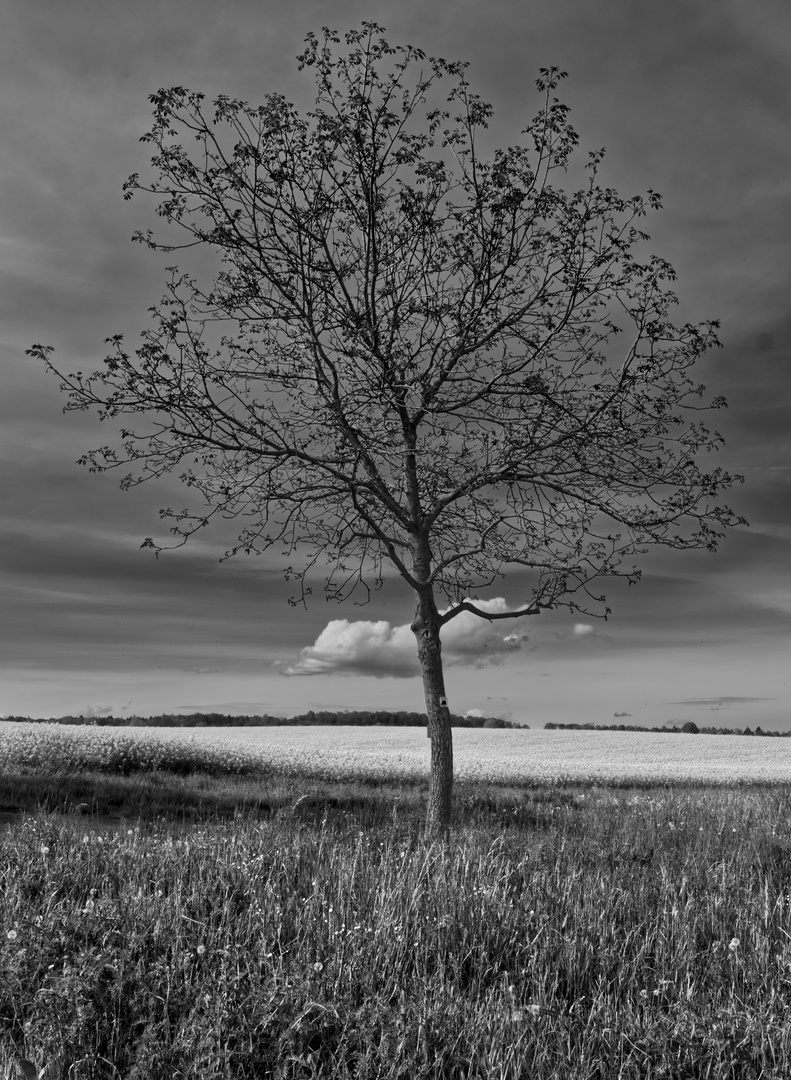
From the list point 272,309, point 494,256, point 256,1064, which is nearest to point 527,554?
point 494,256

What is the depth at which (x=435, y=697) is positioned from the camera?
1084 centimetres

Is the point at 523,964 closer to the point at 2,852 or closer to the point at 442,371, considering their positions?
the point at 2,852

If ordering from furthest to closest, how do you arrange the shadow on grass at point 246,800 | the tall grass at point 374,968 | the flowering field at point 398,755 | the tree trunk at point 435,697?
the flowering field at point 398,755, the shadow on grass at point 246,800, the tree trunk at point 435,697, the tall grass at point 374,968

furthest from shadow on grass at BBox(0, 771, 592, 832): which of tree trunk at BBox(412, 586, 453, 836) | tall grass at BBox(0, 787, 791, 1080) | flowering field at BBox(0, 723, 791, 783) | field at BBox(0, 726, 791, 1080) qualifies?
tall grass at BBox(0, 787, 791, 1080)

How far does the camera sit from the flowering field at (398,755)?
21.9 metres

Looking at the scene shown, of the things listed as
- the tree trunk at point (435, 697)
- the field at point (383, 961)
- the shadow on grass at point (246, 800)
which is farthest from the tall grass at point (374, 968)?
the shadow on grass at point (246, 800)

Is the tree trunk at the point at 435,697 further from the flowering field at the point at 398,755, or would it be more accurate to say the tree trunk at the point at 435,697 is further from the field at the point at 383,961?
the flowering field at the point at 398,755

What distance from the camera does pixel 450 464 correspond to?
37.4 feet

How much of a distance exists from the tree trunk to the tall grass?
211 centimetres

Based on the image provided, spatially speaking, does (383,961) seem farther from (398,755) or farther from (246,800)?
(398,755)

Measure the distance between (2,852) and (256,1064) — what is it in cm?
528

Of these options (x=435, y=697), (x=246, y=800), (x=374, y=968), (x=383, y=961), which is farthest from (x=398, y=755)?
(x=374, y=968)

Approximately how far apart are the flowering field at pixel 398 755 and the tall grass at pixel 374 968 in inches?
531

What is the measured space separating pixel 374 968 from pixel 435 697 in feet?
18.9
